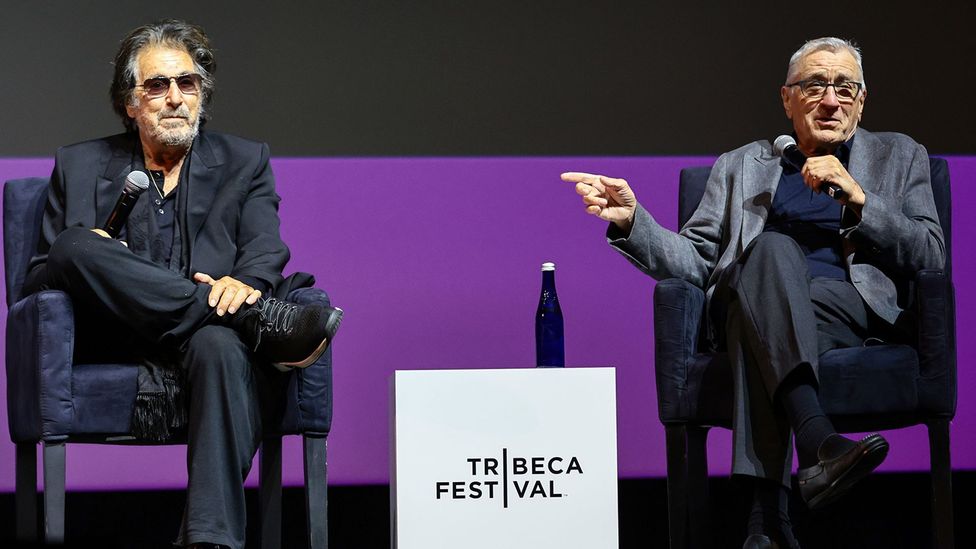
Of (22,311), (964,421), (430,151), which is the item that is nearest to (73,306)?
(22,311)

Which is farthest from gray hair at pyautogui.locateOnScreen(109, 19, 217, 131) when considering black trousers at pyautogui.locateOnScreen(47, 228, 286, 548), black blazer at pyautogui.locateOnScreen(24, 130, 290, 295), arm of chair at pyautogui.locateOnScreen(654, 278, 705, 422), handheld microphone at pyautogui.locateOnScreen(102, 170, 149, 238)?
arm of chair at pyautogui.locateOnScreen(654, 278, 705, 422)

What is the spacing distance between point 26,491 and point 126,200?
2.21 ft

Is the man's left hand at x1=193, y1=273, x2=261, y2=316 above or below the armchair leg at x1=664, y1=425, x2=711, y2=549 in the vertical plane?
above

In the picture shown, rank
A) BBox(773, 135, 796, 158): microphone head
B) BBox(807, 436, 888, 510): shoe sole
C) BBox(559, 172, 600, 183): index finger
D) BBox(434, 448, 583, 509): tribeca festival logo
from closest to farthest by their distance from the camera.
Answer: BBox(807, 436, 888, 510): shoe sole → BBox(434, 448, 583, 509): tribeca festival logo → BBox(559, 172, 600, 183): index finger → BBox(773, 135, 796, 158): microphone head

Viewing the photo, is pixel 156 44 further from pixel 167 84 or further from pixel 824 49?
pixel 824 49

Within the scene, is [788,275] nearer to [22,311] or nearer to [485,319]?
[485,319]

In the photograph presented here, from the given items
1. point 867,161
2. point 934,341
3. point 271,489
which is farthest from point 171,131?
point 934,341

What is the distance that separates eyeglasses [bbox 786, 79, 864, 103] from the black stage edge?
1224mm

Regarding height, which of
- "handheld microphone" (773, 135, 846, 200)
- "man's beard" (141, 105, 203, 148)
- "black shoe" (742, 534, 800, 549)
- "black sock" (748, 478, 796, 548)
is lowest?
"black shoe" (742, 534, 800, 549)

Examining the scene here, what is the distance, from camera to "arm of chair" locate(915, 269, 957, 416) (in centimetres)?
281

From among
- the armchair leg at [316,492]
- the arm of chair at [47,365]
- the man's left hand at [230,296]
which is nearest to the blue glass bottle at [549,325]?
the armchair leg at [316,492]

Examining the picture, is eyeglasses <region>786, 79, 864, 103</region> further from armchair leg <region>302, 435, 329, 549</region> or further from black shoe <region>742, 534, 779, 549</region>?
armchair leg <region>302, 435, 329, 549</region>

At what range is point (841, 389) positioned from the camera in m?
2.78

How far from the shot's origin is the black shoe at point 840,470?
2.35m
